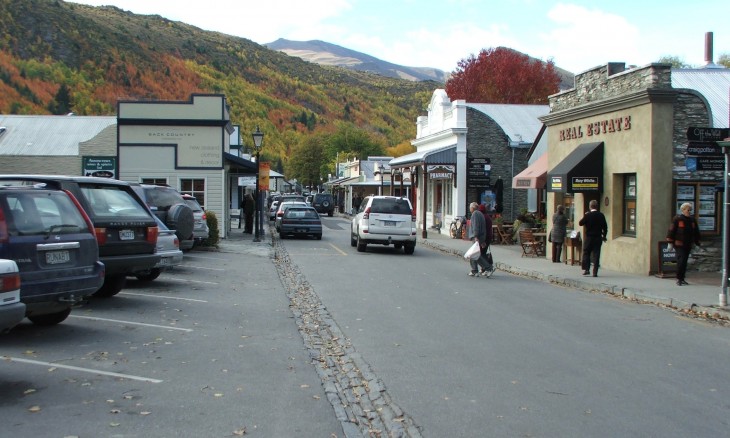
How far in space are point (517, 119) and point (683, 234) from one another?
71.1 ft

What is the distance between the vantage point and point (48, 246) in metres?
8.35

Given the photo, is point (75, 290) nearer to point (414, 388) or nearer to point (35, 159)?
point (414, 388)

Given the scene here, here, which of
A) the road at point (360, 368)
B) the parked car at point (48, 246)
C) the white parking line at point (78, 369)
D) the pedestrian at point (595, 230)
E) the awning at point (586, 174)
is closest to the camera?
the road at point (360, 368)

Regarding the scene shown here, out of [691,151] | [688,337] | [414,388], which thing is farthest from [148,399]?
[691,151]

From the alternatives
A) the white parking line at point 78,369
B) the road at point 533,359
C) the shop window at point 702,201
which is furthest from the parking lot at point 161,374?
the shop window at point 702,201

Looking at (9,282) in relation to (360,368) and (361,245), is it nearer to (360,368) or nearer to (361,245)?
(360,368)

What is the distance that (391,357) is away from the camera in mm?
8469

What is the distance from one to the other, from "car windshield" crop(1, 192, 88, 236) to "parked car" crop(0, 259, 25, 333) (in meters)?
1.55

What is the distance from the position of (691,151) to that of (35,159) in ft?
94.4

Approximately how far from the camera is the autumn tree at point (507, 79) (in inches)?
2218

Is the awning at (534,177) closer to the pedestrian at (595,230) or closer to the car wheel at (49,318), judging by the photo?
the pedestrian at (595,230)

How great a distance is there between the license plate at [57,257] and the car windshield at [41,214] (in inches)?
9.8

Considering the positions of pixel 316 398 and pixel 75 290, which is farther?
pixel 75 290

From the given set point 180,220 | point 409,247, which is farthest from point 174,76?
point 180,220
